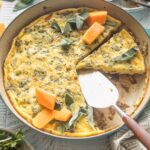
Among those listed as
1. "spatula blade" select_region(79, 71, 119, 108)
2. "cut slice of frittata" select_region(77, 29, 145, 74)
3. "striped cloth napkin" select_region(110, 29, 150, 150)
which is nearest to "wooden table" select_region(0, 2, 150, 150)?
"striped cloth napkin" select_region(110, 29, 150, 150)

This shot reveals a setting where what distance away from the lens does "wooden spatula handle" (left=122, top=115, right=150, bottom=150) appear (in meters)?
1.86

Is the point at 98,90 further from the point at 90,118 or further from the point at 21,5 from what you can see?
the point at 21,5

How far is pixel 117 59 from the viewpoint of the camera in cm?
Answer: 227

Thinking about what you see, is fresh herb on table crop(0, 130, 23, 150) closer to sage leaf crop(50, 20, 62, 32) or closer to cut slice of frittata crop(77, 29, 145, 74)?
cut slice of frittata crop(77, 29, 145, 74)

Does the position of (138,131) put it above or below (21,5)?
below

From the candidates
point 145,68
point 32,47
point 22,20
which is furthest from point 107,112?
point 22,20

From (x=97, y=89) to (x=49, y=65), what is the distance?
0.25 metres

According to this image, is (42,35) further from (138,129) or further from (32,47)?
(138,129)

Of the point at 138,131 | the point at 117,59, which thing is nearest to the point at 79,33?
the point at 117,59

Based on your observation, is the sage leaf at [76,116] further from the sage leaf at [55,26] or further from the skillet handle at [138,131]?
the sage leaf at [55,26]

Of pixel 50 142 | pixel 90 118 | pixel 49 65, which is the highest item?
pixel 49 65

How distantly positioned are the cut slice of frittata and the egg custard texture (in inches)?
1.8

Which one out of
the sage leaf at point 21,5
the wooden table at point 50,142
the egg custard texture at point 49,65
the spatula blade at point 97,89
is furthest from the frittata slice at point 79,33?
the wooden table at point 50,142

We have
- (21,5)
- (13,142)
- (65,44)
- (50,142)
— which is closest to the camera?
(13,142)
